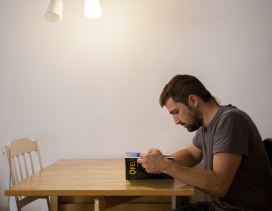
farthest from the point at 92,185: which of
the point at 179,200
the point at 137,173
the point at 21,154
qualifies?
the point at 179,200

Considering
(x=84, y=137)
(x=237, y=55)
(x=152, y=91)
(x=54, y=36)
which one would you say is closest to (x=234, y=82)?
(x=237, y=55)

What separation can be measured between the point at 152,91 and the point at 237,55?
2.11 feet

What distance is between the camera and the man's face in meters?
1.42

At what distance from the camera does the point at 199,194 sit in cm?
203

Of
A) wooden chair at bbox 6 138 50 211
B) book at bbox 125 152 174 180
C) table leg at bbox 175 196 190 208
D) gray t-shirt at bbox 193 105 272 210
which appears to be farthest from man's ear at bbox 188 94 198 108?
wooden chair at bbox 6 138 50 211

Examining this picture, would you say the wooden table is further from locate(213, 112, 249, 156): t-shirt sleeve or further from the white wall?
the white wall

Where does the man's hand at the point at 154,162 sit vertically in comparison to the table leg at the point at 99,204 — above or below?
above

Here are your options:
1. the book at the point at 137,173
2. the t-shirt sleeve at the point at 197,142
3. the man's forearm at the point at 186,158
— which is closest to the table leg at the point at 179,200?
the man's forearm at the point at 186,158

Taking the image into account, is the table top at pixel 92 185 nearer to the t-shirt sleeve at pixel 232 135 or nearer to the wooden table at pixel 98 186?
the wooden table at pixel 98 186

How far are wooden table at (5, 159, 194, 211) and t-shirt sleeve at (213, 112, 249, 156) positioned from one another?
0.76ft

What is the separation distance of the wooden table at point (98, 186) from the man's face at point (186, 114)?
11.8 inches

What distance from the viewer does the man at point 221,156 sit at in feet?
3.93

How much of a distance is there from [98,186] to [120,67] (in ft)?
3.54

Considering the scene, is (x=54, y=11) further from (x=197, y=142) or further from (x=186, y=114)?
(x=197, y=142)
